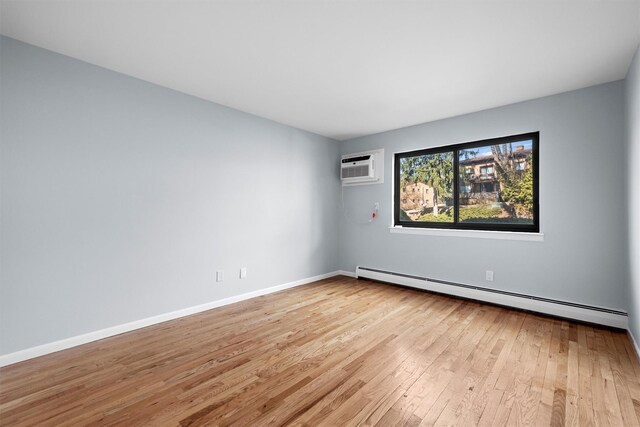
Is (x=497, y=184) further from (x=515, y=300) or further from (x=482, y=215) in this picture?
(x=515, y=300)

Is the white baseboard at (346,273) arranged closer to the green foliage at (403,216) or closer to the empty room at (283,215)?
the empty room at (283,215)

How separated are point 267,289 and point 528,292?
3.20 meters

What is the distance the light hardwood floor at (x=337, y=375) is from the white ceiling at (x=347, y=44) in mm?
2430

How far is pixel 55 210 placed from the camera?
7.70ft

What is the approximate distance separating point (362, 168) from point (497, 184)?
1.93 meters

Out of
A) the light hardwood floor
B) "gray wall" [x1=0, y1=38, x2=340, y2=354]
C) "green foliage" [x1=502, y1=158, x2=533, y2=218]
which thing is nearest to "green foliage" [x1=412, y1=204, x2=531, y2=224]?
"green foliage" [x1=502, y1=158, x2=533, y2=218]

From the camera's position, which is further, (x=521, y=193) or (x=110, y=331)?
(x=521, y=193)

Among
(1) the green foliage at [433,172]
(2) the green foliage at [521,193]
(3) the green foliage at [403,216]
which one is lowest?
(3) the green foliage at [403,216]

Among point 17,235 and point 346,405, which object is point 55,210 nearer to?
point 17,235

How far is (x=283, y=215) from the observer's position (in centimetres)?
424

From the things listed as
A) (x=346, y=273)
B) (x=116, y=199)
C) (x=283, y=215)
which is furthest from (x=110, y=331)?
(x=346, y=273)

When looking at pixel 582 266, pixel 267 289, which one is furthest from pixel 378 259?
pixel 582 266

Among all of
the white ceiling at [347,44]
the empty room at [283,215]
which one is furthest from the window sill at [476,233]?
the white ceiling at [347,44]

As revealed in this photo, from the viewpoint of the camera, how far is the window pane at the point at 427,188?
4066 millimetres
